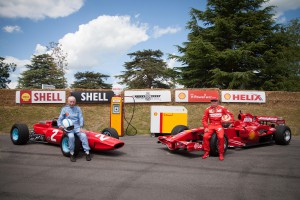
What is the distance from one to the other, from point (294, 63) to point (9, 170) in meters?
38.8

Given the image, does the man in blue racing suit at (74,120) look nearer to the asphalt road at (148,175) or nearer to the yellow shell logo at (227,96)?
the asphalt road at (148,175)

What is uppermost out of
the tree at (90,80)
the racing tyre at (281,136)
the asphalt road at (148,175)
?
the tree at (90,80)

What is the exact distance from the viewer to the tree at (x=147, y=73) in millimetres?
43344

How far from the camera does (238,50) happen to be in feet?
79.3

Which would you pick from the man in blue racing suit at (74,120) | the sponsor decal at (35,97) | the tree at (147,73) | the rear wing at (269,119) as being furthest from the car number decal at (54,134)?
the tree at (147,73)

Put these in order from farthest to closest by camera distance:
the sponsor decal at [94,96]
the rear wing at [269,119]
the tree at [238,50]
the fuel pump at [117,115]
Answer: the tree at [238,50], the sponsor decal at [94,96], the fuel pump at [117,115], the rear wing at [269,119]

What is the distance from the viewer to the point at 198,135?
26.1 ft

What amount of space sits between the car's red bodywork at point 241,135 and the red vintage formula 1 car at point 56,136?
1.58 metres

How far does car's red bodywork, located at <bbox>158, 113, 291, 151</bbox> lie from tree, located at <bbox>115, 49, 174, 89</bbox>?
33.4 meters

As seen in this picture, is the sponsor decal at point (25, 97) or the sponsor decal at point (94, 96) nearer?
the sponsor decal at point (94, 96)

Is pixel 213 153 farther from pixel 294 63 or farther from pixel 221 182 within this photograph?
pixel 294 63

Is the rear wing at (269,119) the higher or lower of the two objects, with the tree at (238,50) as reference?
lower

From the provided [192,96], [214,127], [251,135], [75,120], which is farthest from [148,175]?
[192,96]

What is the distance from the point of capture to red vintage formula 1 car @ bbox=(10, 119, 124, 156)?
6910 millimetres
